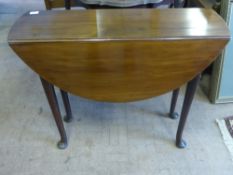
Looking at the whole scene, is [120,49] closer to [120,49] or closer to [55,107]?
[120,49]

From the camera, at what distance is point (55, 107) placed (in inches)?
63.1

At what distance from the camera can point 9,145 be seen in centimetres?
178

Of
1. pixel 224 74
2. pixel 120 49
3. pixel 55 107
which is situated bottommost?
pixel 224 74

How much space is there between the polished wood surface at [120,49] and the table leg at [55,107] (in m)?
0.11

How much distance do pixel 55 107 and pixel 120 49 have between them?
567mm

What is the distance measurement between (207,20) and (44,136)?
1223mm

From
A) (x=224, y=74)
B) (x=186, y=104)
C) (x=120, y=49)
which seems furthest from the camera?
(x=224, y=74)

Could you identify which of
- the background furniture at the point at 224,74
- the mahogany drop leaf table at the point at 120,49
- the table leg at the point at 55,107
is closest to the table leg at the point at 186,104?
the mahogany drop leaf table at the point at 120,49

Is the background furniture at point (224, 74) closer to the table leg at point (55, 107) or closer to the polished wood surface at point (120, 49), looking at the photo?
the polished wood surface at point (120, 49)

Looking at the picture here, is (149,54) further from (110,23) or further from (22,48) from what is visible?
(22,48)

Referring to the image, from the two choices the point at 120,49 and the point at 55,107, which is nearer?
the point at 120,49

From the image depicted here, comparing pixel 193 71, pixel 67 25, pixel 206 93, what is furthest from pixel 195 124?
pixel 67 25

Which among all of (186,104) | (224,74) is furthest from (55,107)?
(224,74)

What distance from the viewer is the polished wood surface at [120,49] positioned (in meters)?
1.27
